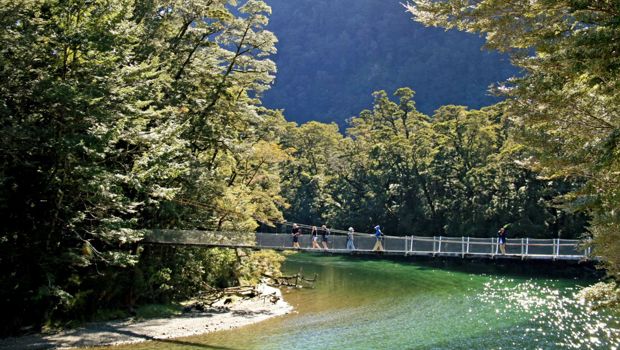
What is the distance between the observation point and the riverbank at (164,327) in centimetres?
1357

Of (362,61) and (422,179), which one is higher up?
(362,61)

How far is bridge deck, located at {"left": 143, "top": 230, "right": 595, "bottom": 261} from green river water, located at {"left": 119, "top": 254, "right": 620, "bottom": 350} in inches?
81.7

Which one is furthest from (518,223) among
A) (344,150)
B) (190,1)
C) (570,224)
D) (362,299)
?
(190,1)

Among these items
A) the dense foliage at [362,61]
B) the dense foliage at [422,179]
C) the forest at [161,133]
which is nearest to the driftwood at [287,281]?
the forest at [161,133]

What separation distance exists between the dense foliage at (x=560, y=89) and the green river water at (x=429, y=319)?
668 centimetres

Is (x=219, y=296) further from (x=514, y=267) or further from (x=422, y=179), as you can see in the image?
(x=422, y=179)

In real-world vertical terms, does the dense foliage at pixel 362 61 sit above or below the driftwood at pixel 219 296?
above

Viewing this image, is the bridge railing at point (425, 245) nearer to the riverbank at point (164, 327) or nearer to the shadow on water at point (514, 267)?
the riverbank at point (164, 327)

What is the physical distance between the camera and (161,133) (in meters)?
15.7

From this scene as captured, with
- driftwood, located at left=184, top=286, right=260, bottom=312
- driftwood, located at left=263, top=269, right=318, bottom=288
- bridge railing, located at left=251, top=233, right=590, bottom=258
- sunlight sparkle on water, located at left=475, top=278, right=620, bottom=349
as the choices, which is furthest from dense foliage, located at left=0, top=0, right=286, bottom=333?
sunlight sparkle on water, located at left=475, top=278, right=620, bottom=349

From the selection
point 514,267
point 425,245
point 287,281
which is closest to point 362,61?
point 514,267

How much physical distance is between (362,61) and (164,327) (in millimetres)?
122829

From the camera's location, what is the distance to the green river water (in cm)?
1479

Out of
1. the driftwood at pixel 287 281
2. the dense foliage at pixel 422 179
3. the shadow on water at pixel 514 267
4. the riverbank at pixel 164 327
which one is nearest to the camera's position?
the riverbank at pixel 164 327
